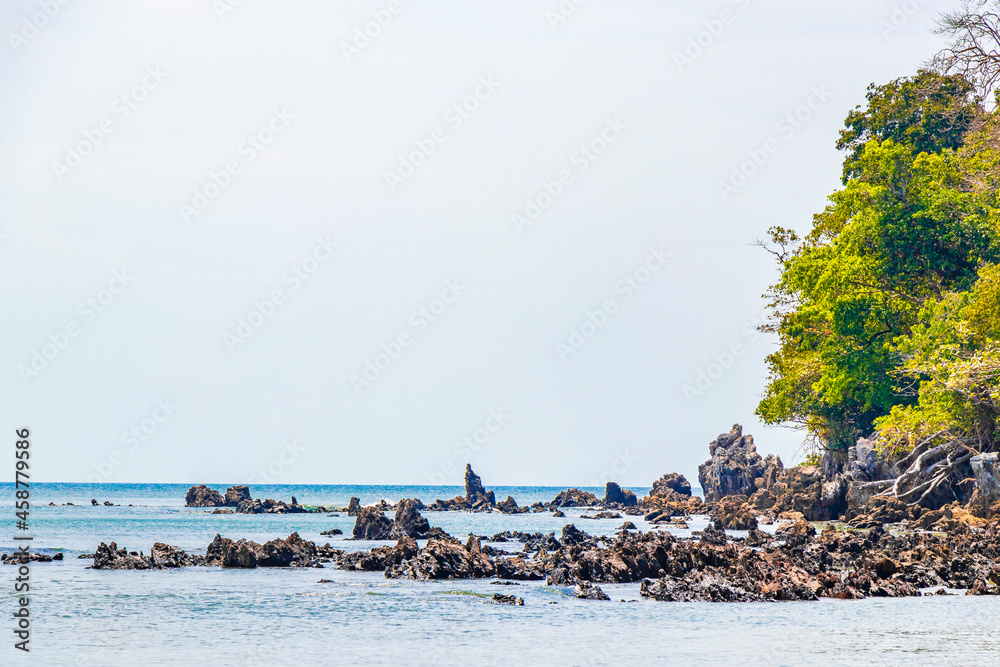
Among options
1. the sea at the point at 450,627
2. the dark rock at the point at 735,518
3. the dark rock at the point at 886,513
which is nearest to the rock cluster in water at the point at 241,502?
the dark rock at the point at 735,518

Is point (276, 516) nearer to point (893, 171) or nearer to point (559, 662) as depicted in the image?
point (893, 171)

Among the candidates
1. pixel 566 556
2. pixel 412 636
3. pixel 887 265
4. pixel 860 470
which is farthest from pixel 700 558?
pixel 860 470

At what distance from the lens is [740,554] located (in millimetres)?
28406

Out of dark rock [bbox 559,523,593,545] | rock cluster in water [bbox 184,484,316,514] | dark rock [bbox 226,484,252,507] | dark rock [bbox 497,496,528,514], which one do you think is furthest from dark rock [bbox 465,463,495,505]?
dark rock [bbox 559,523,593,545]

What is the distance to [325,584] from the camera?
29719 millimetres

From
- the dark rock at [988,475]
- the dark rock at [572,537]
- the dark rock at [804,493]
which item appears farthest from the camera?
the dark rock at [804,493]

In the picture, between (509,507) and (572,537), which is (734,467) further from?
(572,537)

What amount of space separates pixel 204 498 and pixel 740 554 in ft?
312

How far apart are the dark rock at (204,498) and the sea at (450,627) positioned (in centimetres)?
8204

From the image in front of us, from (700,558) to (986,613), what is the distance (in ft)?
28.6

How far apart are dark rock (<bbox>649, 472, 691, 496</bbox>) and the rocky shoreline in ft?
171

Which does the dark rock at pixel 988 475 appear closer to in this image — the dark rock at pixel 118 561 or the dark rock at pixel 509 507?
the dark rock at pixel 118 561

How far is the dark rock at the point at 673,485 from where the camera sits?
112 meters

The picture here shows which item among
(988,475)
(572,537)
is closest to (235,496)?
(572,537)
